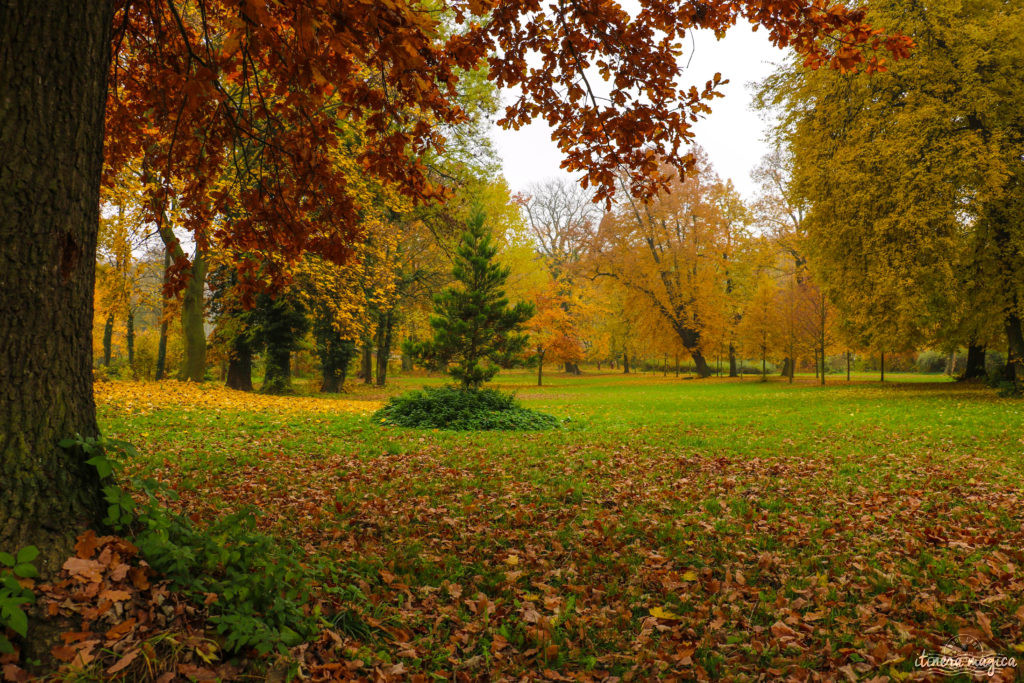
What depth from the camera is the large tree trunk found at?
2.29m

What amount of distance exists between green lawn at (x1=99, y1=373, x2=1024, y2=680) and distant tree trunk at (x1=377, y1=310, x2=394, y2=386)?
14852 millimetres

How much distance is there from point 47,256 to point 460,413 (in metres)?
9.49

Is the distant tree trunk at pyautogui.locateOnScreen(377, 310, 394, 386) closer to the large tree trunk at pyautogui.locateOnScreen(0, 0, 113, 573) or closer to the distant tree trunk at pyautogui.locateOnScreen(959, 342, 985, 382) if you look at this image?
the large tree trunk at pyautogui.locateOnScreen(0, 0, 113, 573)

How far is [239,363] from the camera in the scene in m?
18.8

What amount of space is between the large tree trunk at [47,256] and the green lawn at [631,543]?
139 cm

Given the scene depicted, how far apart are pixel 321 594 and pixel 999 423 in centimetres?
1337

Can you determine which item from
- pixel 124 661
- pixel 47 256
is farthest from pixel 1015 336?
pixel 47 256

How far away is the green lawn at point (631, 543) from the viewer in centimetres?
294

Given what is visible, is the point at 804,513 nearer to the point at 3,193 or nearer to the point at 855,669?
the point at 855,669

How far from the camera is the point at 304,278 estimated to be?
16.1 m

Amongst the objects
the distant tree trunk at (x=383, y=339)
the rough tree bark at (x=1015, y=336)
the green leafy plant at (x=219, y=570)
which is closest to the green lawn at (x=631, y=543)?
the green leafy plant at (x=219, y=570)

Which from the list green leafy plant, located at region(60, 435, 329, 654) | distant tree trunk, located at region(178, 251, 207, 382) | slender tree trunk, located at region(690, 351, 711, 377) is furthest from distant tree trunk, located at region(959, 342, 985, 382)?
distant tree trunk, located at region(178, 251, 207, 382)

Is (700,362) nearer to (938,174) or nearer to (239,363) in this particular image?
(938,174)

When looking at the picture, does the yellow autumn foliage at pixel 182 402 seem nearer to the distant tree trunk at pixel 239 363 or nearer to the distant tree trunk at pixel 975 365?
the distant tree trunk at pixel 239 363
